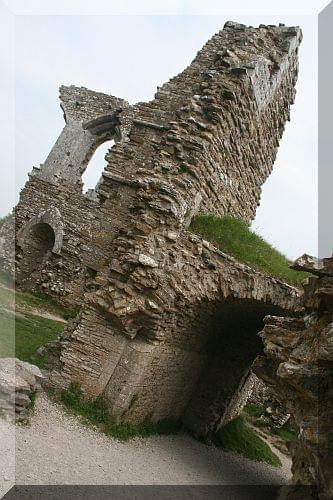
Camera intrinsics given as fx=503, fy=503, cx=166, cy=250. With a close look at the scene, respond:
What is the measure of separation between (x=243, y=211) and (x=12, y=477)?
8.27 m

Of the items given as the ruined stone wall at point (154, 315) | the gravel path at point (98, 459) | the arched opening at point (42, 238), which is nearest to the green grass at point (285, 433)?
the gravel path at point (98, 459)

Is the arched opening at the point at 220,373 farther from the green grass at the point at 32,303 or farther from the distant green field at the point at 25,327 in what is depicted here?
the green grass at the point at 32,303

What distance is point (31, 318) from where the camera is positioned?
11.5 metres

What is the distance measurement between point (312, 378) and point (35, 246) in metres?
14.0

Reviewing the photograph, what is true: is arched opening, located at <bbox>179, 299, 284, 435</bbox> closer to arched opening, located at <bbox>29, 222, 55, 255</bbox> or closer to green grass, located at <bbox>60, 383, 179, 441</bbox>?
green grass, located at <bbox>60, 383, 179, 441</bbox>

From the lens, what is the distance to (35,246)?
690 inches

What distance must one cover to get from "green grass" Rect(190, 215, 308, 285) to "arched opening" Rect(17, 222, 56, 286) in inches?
363

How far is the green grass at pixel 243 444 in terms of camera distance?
10.5m

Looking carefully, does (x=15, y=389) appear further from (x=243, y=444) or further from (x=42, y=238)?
(x=42, y=238)

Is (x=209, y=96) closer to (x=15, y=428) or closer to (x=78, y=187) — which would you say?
(x=15, y=428)

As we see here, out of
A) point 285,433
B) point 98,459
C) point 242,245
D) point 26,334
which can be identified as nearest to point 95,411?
point 98,459

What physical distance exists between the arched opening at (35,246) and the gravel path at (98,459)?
32.1ft

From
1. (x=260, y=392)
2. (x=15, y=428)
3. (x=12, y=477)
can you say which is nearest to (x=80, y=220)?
(x=260, y=392)

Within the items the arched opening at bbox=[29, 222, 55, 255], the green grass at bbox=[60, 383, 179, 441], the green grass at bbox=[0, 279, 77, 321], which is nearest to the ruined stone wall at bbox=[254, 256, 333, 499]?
the green grass at bbox=[60, 383, 179, 441]
